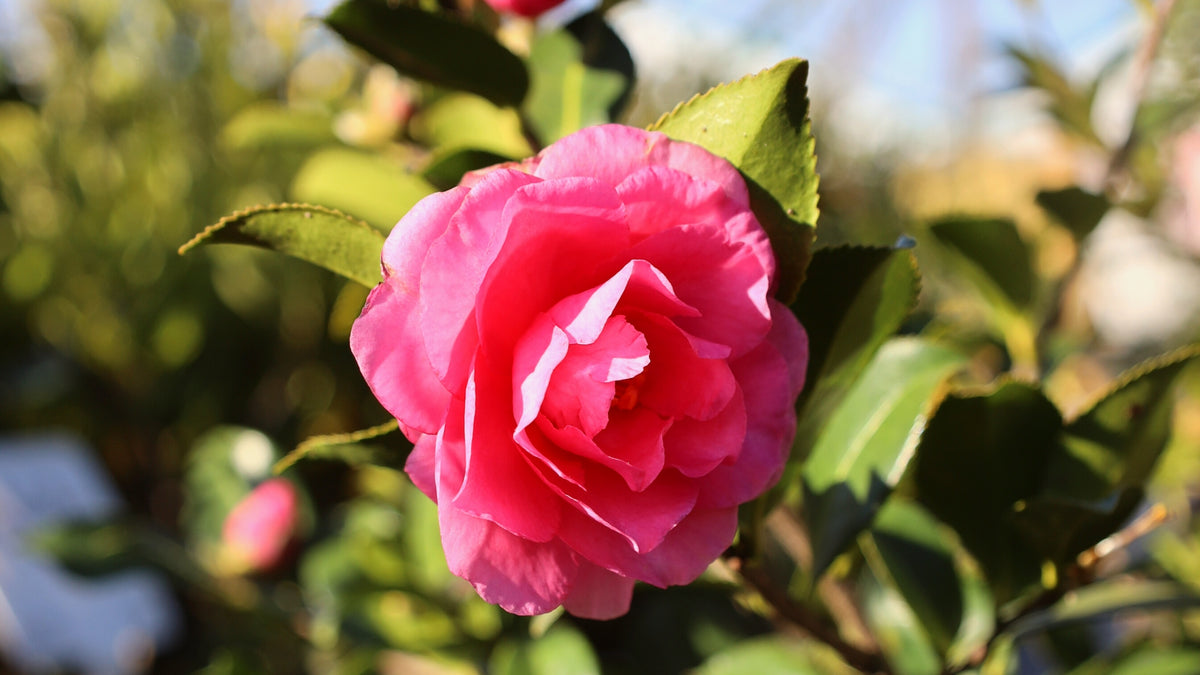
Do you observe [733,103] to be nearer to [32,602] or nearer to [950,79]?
[32,602]

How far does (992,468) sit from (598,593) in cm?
30

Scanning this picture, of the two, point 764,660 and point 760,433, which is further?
point 764,660

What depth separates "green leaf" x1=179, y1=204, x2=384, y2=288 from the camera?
0.41m

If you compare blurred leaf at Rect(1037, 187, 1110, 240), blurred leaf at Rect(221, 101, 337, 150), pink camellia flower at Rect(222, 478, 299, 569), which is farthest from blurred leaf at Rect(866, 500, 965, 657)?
pink camellia flower at Rect(222, 478, 299, 569)

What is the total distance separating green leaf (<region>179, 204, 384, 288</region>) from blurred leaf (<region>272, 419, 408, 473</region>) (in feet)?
0.24

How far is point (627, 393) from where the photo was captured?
0.40m

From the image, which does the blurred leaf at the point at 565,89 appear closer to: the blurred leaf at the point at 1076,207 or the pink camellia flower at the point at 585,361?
the pink camellia flower at the point at 585,361

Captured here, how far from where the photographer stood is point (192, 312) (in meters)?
2.39

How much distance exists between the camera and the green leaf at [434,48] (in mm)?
539

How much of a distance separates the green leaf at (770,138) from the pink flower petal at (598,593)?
0.17 m

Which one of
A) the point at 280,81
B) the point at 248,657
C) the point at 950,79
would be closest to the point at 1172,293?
the point at 950,79

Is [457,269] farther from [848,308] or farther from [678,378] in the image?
[848,308]

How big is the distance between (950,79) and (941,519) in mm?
2920

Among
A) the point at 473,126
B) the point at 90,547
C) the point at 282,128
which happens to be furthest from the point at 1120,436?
the point at 90,547
